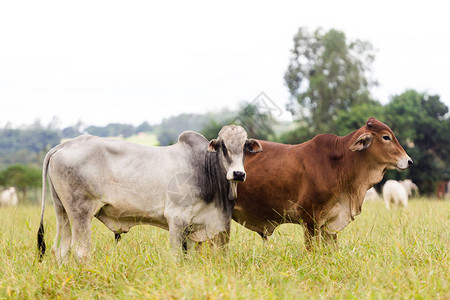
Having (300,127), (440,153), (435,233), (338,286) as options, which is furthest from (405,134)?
(338,286)

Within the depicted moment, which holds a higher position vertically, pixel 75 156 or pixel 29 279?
pixel 75 156

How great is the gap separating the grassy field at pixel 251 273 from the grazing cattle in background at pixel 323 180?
38 centimetres

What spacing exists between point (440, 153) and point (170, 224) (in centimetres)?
2649

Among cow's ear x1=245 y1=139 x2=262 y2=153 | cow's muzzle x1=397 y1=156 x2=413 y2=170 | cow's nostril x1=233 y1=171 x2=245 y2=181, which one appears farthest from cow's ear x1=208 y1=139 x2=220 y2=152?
cow's muzzle x1=397 y1=156 x2=413 y2=170

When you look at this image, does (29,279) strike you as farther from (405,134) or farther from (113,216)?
(405,134)

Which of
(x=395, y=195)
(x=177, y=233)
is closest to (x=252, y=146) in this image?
(x=177, y=233)

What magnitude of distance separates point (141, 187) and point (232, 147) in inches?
43.4

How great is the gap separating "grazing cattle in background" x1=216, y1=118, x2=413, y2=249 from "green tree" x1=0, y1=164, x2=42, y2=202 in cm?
2282

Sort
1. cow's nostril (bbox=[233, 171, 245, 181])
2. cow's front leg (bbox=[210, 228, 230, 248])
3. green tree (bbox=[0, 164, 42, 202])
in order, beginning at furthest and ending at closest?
green tree (bbox=[0, 164, 42, 202]) → cow's front leg (bbox=[210, 228, 230, 248]) → cow's nostril (bbox=[233, 171, 245, 181])

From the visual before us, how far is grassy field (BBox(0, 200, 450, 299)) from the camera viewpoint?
13.4ft

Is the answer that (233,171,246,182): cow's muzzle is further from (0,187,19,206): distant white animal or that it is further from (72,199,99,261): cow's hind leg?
(0,187,19,206): distant white animal

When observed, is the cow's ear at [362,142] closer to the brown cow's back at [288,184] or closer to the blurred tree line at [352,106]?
the brown cow's back at [288,184]

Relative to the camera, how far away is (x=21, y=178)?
87.1 feet

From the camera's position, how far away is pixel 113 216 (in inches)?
216
